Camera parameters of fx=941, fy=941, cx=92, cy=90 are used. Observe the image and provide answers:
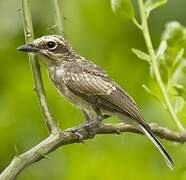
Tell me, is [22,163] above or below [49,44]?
below

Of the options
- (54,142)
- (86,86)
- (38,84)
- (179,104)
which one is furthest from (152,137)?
(54,142)

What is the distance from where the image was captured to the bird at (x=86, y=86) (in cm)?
387

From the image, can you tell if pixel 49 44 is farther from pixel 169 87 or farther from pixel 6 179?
pixel 6 179

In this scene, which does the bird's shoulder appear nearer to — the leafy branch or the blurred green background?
the blurred green background

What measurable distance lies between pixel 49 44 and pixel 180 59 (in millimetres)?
549

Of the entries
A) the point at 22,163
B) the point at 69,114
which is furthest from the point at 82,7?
the point at 22,163

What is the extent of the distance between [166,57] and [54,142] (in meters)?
0.91

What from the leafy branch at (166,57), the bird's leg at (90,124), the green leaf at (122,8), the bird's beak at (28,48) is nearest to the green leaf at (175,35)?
the leafy branch at (166,57)

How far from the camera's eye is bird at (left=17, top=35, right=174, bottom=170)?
3.87m

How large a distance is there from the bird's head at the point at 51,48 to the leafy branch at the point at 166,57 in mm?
333

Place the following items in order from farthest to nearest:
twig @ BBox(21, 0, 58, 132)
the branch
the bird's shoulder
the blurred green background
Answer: the bird's shoulder → the blurred green background → twig @ BBox(21, 0, 58, 132) → the branch

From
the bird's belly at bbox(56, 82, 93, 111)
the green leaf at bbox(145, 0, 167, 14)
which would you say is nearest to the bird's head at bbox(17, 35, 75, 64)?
the bird's belly at bbox(56, 82, 93, 111)

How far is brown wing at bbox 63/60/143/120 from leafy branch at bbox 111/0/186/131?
16 cm

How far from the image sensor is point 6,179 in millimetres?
2852
